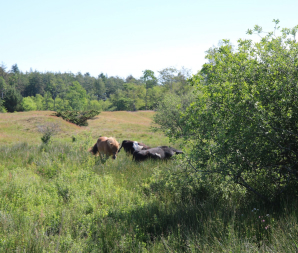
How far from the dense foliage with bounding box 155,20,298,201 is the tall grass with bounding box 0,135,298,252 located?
861 millimetres

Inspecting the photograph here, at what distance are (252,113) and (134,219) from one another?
3515 mm

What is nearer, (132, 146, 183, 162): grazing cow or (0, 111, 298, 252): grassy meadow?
(0, 111, 298, 252): grassy meadow

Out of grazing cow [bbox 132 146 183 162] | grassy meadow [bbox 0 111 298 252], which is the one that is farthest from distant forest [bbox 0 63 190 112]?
grassy meadow [bbox 0 111 298 252]

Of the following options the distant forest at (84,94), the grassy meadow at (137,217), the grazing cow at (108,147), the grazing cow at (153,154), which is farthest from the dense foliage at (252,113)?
the distant forest at (84,94)

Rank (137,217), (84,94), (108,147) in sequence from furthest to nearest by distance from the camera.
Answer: (84,94)
(108,147)
(137,217)

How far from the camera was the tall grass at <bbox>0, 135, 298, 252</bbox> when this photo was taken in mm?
4473

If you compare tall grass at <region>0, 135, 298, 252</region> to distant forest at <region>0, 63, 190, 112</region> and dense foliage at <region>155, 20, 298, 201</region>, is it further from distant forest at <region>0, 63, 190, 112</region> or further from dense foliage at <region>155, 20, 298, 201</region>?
distant forest at <region>0, 63, 190, 112</region>

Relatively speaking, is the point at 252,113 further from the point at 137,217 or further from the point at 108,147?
the point at 108,147

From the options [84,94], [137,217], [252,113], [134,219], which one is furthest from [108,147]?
[84,94]

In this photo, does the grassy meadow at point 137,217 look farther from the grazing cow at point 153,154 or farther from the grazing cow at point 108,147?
the grazing cow at point 108,147

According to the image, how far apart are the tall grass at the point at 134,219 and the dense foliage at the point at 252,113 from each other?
861 mm

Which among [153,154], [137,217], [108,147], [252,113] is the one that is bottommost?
[137,217]

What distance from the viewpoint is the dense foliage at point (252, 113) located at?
17.3 ft

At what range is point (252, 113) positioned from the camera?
5.17m
